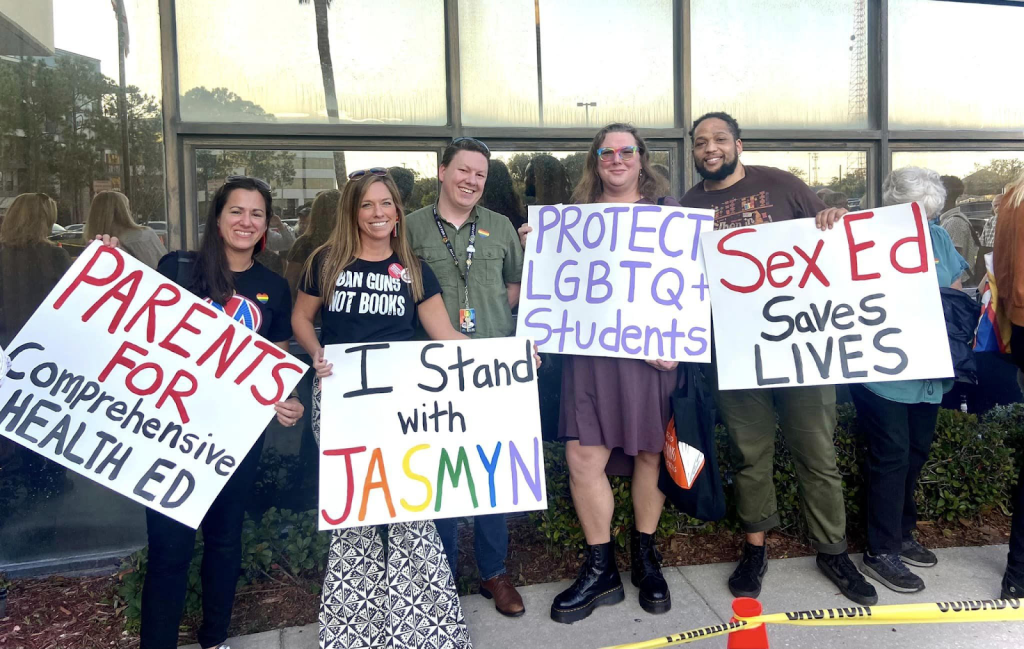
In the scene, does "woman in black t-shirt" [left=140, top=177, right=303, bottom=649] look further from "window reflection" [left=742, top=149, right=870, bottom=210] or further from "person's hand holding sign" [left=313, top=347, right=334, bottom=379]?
"window reflection" [left=742, top=149, right=870, bottom=210]

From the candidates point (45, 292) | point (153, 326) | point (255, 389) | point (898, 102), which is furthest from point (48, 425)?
point (898, 102)

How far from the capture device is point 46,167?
3.54 metres

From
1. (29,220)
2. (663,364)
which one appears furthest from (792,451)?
(29,220)

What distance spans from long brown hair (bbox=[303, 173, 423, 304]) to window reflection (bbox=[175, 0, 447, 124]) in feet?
4.89

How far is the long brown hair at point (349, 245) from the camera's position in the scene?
2734 mm

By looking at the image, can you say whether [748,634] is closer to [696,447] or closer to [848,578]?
[696,447]

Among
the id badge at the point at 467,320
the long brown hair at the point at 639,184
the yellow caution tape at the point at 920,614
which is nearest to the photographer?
the yellow caution tape at the point at 920,614

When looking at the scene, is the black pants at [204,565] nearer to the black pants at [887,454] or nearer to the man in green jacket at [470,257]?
the man in green jacket at [470,257]

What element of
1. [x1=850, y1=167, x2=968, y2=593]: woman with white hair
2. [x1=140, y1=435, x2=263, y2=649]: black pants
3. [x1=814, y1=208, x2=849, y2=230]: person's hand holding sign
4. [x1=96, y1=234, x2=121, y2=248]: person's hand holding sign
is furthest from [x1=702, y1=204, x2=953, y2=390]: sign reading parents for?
[x1=96, y1=234, x2=121, y2=248]: person's hand holding sign

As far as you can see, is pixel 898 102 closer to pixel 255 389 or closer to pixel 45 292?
pixel 255 389

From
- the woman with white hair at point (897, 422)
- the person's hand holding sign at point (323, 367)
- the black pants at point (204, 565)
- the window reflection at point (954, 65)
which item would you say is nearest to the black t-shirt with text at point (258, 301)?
the person's hand holding sign at point (323, 367)

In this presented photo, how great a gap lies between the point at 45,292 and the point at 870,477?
406 centimetres

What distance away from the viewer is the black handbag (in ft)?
9.98

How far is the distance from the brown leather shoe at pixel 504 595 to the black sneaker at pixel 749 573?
98 cm
